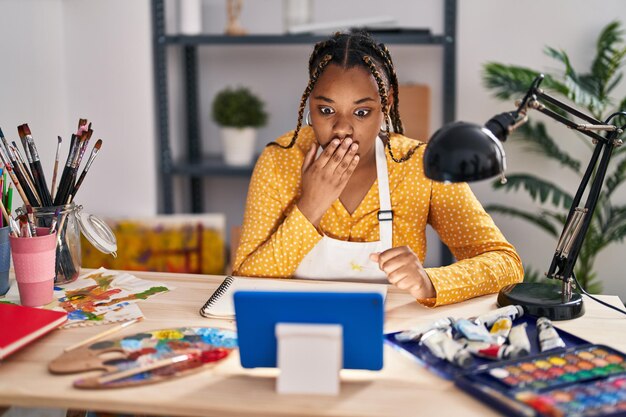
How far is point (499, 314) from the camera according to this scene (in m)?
1.16

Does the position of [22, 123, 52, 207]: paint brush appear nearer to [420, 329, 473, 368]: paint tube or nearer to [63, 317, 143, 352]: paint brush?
[63, 317, 143, 352]: paint brush

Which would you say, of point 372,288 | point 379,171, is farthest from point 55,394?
point 379,171

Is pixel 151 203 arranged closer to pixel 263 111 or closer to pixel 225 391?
pixel 263 111

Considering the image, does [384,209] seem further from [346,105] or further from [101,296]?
[101,296]

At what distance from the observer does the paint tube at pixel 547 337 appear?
3.40ft

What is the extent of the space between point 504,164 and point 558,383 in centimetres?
30

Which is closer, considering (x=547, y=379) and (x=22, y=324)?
(x=547, y=379)

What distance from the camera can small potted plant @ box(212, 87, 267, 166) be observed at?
272 centimetres

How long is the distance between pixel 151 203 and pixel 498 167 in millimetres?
1951

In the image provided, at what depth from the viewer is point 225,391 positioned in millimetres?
932

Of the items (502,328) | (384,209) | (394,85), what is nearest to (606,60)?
(394,85)

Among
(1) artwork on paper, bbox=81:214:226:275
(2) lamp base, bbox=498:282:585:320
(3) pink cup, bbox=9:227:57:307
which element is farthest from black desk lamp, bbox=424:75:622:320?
(1) artwork on paper, bbox=81:214:226:275

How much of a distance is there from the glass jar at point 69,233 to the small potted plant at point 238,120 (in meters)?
1.33

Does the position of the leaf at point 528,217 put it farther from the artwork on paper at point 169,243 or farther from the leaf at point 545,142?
the artwork on paper at point 169,243
